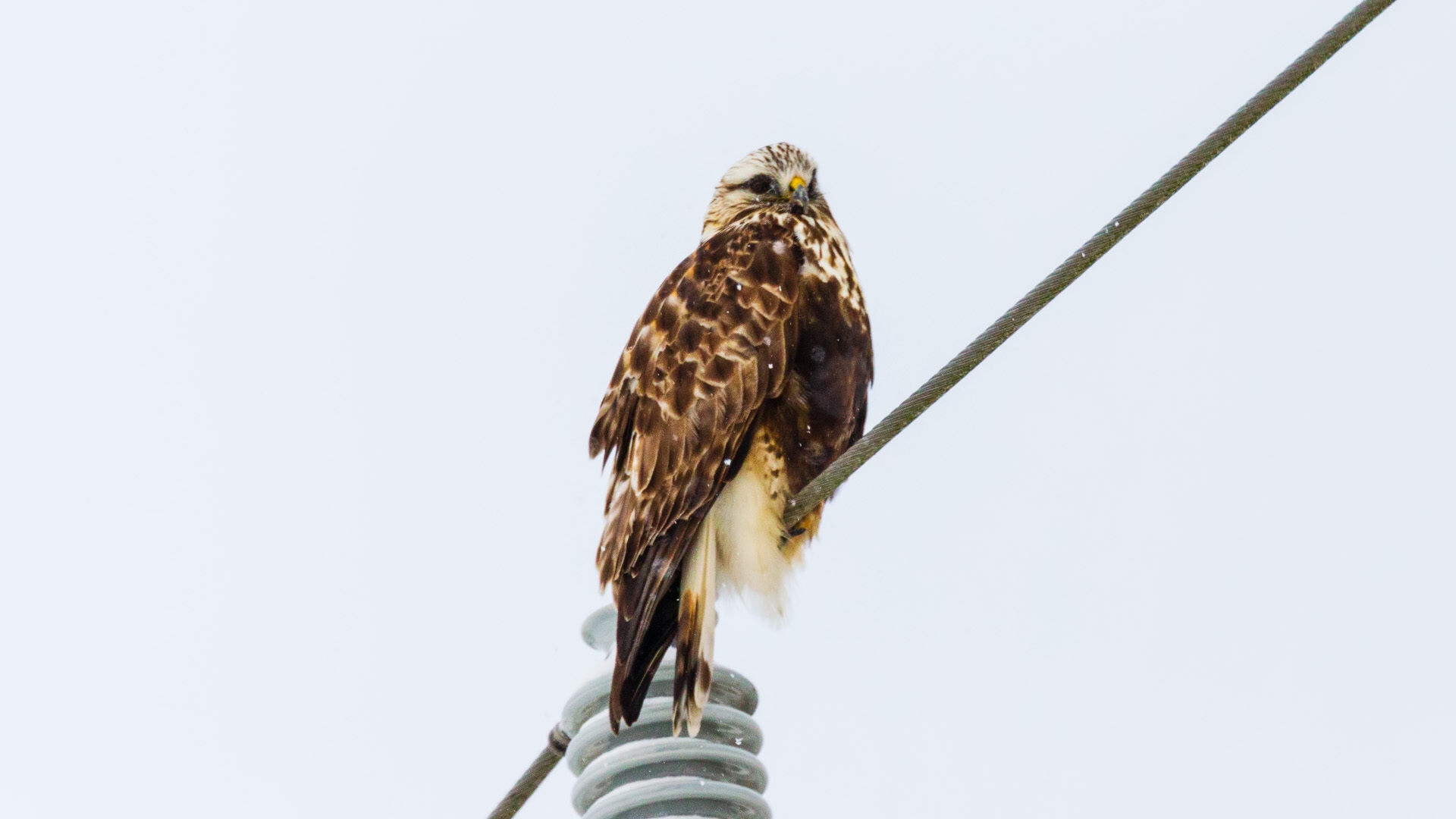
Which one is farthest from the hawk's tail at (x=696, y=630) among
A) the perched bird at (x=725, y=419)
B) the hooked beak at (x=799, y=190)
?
the hooked beak at (x=799, y=190)

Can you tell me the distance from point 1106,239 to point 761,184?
90.6 inches

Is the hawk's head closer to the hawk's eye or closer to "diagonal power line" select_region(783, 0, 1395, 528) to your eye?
the hawk's eye

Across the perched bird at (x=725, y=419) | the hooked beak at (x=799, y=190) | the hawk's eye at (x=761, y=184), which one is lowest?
the perched bird at (x=725, y=419)

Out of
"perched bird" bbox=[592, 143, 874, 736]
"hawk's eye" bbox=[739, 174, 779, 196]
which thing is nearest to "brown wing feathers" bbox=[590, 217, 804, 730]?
"perched bird" bbox=[592, 143, 874, 736]

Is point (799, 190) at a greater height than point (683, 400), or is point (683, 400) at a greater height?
point (799, 190)

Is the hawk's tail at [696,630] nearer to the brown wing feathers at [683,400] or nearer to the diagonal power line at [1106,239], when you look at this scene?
the brown wing feathers at [683,400]

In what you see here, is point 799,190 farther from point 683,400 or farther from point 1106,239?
point 1106,239

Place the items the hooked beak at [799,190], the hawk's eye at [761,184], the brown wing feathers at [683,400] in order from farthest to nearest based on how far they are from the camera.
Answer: the hawk's eye at [761,184] → the hooked beak at [799,190] → the brown wing feathers at [683,400]

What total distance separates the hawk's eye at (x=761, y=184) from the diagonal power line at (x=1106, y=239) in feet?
6.68

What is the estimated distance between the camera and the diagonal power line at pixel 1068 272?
2.62 m

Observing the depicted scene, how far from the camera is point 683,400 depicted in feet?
12.9

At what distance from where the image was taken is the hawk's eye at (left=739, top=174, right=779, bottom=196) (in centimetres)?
493

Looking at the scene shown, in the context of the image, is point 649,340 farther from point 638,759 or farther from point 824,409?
point 638,759

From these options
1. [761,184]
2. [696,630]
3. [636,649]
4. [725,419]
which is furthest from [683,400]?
[761,184]
